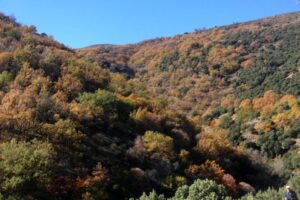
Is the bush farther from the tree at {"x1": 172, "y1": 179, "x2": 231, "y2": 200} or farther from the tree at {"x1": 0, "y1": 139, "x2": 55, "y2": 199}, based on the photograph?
the tree at {"x1": 172, "y1": 179, "x2": 231, "y2": 200}

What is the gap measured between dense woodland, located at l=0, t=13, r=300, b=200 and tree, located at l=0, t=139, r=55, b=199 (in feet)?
0.25

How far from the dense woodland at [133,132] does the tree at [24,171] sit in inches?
3.0

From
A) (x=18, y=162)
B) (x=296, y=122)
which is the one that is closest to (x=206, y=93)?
(x=296, y=122)

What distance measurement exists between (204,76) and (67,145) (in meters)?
57.8

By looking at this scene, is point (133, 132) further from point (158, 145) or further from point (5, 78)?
point (5, 78)

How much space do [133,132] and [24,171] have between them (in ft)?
63.4

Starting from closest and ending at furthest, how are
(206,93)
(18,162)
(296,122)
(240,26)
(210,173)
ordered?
1. (18,162)
2. (210,173)
3. (296,122)
4. (206,93)
5. (240,26)

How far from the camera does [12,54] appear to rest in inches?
2082

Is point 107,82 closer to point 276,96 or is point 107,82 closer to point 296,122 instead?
point 296,122

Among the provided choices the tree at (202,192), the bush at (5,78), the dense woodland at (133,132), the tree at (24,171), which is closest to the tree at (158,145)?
the dense woodland at (133,132)

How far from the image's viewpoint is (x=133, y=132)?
5044 centimetres

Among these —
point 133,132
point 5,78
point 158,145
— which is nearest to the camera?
point 158,145

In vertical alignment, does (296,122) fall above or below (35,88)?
above

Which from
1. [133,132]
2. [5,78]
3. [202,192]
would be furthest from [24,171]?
[133,132]
